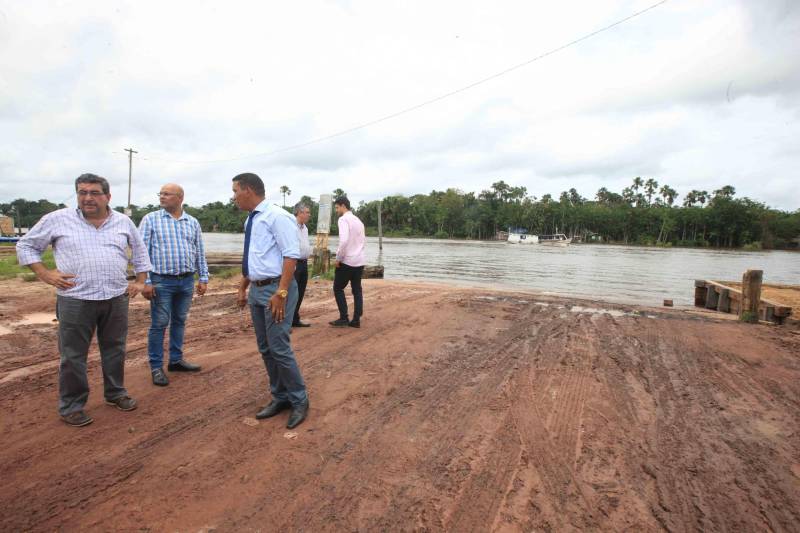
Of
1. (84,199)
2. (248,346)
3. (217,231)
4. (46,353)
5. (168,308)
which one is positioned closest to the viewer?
(84,199)

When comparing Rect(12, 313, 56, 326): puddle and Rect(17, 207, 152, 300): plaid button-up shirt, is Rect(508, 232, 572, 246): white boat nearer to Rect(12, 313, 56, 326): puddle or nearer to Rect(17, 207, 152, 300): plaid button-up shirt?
Rect(12, 313, 56, 326): puddle

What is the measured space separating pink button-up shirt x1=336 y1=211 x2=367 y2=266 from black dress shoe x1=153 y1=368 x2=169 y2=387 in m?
2.65

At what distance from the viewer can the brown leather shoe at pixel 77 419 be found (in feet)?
9.62

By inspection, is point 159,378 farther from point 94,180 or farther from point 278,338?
point 94,180

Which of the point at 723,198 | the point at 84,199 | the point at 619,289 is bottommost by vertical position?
the point at 619,289

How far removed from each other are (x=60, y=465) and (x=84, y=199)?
175 cm

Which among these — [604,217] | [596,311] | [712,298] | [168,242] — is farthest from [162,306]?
[604,217]

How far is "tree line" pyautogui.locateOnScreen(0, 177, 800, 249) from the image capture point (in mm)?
65375

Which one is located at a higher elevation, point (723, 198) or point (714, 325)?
point (723, 198)

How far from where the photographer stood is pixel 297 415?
305cm

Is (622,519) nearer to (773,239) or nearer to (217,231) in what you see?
(773,239)

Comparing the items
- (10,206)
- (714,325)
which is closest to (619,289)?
(714,325)

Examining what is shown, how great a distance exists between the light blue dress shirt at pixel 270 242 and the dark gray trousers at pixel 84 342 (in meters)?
1.10

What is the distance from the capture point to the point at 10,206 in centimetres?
8588
